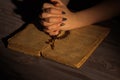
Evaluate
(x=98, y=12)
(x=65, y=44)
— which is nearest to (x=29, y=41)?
(x=65, y=44)

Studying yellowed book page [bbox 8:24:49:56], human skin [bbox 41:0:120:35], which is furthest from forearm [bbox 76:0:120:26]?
yellowed book page [bbox 8:24:49:56]

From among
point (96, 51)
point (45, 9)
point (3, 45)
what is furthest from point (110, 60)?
point (3, 45)

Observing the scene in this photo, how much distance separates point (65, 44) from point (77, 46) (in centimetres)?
4

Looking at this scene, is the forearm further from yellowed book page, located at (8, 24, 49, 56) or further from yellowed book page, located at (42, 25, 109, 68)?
yellowed book page, located at (8, 24, 49, 56)

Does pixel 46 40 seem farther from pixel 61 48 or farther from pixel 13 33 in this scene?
pixel 13 33

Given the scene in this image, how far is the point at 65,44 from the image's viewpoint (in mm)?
886

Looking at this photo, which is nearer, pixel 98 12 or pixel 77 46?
pixel 77 46

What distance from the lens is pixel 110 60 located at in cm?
82

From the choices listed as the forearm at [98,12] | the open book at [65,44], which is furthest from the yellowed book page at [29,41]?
the forearm at [98,12]

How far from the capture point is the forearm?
38.5 inches

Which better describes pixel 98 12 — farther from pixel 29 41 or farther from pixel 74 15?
pixel 29 41

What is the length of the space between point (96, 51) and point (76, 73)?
0.13 m

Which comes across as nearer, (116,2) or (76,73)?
(76,73)

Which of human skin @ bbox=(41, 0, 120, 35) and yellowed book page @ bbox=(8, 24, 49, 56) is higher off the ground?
human skin @ bbox=(41, 0, 120, 35)
